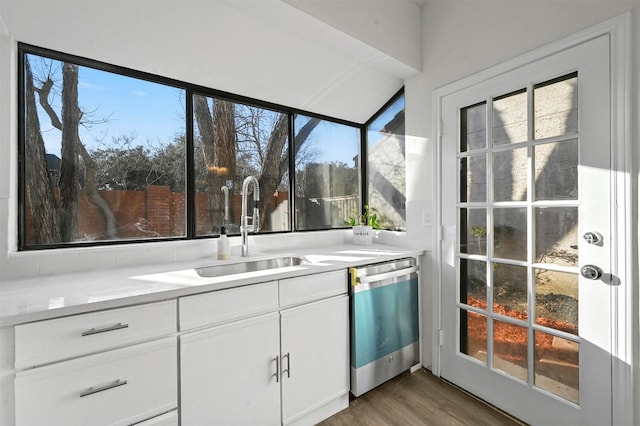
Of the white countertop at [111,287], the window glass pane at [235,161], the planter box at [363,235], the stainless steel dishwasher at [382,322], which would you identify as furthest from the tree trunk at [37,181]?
the planter box at [363,235]

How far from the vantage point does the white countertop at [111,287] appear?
1.01m

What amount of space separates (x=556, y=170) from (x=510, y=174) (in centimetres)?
22

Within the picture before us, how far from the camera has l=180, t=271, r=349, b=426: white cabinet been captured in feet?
4.21

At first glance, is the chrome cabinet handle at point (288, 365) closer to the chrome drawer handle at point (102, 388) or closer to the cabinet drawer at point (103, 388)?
the cabinet drawer at point (103, 388)

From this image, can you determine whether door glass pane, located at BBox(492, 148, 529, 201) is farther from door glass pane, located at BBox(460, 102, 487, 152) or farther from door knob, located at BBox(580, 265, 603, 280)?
door knob, located at BBox(580, 265, 603, 280)

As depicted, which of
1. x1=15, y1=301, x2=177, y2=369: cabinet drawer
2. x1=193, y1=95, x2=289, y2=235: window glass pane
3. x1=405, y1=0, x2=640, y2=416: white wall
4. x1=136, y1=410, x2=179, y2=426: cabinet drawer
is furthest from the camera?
x1=193, y1=95, x2=289, y2=235: window glass pane

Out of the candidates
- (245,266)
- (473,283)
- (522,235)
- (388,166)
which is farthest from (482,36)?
(245,266)

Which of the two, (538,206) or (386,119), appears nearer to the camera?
(538,206)

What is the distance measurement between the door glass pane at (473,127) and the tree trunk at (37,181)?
245 centimetres

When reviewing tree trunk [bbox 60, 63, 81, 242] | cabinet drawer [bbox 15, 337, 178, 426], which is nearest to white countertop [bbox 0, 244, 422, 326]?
cabinet drawer [bbox 15, 337, 178, 426]

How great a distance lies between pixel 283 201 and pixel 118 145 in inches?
45.8

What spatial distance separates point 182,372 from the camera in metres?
1.24

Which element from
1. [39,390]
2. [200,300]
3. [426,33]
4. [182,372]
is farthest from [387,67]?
[39,390]

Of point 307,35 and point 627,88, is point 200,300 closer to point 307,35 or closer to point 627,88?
point 307,35
